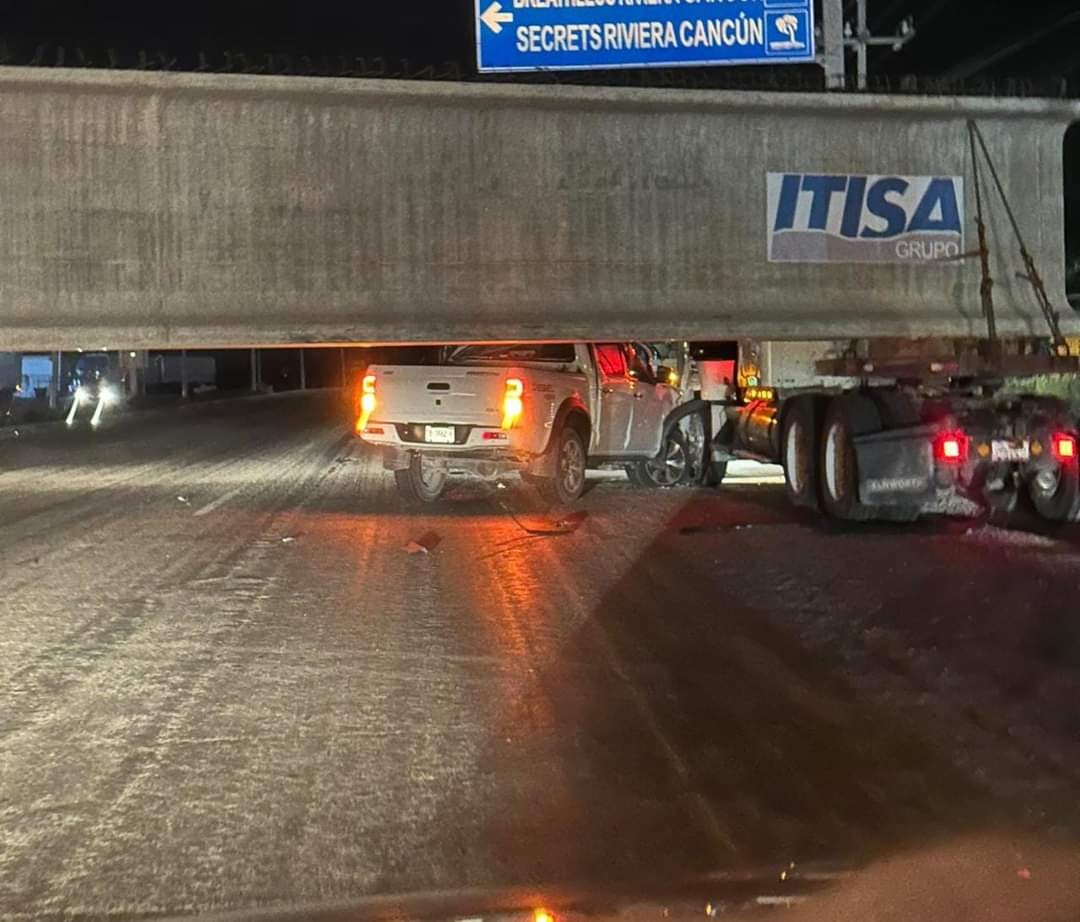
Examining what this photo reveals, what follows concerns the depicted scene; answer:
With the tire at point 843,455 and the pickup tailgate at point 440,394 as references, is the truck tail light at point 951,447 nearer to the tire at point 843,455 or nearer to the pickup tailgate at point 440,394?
the tire at point 843,455

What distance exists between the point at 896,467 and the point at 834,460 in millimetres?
1113

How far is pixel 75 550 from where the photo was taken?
13.2 meters

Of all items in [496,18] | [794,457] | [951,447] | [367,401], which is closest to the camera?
[951,447]

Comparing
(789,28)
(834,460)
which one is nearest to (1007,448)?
(834,460)

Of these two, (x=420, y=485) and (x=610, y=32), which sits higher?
(x=610, y=32)

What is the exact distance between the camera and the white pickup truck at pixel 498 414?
1515 cm

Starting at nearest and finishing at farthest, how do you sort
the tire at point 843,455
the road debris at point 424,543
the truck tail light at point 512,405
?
the road debris at point 424,543 → the tire at point 843,455 → the truck tail light at point 512,405

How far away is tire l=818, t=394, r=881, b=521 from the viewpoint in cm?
1423

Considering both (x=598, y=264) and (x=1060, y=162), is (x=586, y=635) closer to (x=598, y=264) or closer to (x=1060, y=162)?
(x=598, y=264)

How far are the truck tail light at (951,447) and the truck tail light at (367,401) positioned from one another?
19.9ft

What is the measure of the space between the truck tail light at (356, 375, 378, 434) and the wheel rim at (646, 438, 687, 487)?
4.82 m

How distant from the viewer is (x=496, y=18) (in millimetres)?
16531

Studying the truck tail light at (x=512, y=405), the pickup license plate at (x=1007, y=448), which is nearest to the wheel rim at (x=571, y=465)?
the truck tail light at (x=512, y=405)

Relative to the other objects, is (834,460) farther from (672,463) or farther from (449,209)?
(449,209)
